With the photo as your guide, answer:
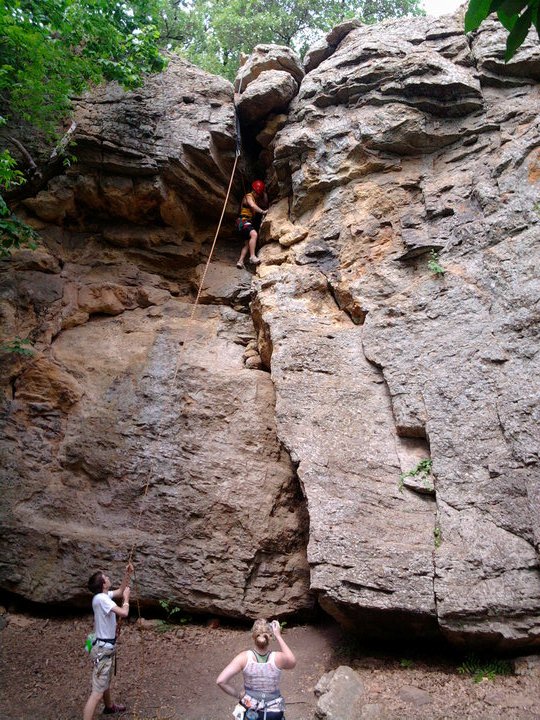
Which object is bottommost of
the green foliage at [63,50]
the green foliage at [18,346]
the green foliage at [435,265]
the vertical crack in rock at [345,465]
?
the vertical crack in rock at [345,465]

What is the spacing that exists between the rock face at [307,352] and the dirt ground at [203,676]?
363 mm

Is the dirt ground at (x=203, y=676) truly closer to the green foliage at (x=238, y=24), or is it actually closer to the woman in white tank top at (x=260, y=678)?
the woman in white tank top at (x=260, y=678)

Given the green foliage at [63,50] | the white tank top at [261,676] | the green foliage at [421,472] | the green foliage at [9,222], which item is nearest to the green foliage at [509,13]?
the white tank top at [261,676]

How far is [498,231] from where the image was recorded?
6.62 metres

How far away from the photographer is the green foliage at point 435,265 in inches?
267

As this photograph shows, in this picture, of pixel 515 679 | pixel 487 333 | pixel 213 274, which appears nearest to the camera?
pixel 515 679

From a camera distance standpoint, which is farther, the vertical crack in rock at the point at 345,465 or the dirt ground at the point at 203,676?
the vertical crack in rock at the point at 345,465

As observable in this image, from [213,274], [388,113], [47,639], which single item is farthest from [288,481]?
[388,113]

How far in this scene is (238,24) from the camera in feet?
47.9

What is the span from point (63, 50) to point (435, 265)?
20.3 feet

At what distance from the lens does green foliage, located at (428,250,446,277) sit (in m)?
6.79

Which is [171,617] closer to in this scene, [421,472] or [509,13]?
[421,472]

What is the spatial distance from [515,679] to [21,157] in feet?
30.8

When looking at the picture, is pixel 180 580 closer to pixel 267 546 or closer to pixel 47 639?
pixel 267 546
